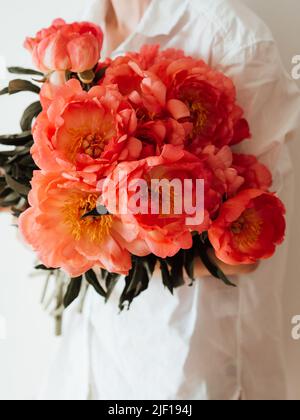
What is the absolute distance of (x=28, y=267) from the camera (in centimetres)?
113

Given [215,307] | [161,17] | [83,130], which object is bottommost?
[215,307]

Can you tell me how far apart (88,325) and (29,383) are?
35cm

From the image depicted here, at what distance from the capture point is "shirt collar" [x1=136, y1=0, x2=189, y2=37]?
77 cm

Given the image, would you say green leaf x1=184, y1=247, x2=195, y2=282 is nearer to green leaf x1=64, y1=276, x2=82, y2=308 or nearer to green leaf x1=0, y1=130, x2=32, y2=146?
green leaf x1=64, y1=276, x2=82, y2=308

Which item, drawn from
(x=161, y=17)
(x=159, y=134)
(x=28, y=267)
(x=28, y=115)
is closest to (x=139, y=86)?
(x=159, y=134)

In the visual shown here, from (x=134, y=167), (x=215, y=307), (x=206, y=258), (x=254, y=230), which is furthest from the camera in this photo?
A: (x=215, y=307)

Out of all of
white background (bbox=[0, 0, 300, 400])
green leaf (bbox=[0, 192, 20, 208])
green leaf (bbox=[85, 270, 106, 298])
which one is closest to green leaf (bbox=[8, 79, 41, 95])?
green leaf (bbox=[0, 192, 20, 208])

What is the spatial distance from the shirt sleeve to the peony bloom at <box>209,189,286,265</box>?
160mm

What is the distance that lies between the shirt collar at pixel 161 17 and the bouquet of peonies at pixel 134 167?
0.62ft

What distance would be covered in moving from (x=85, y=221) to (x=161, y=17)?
42 centimetres

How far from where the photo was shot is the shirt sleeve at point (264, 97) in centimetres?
70

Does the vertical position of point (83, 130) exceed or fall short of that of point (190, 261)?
it exceeds it

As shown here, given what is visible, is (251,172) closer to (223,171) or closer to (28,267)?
(223,171)
